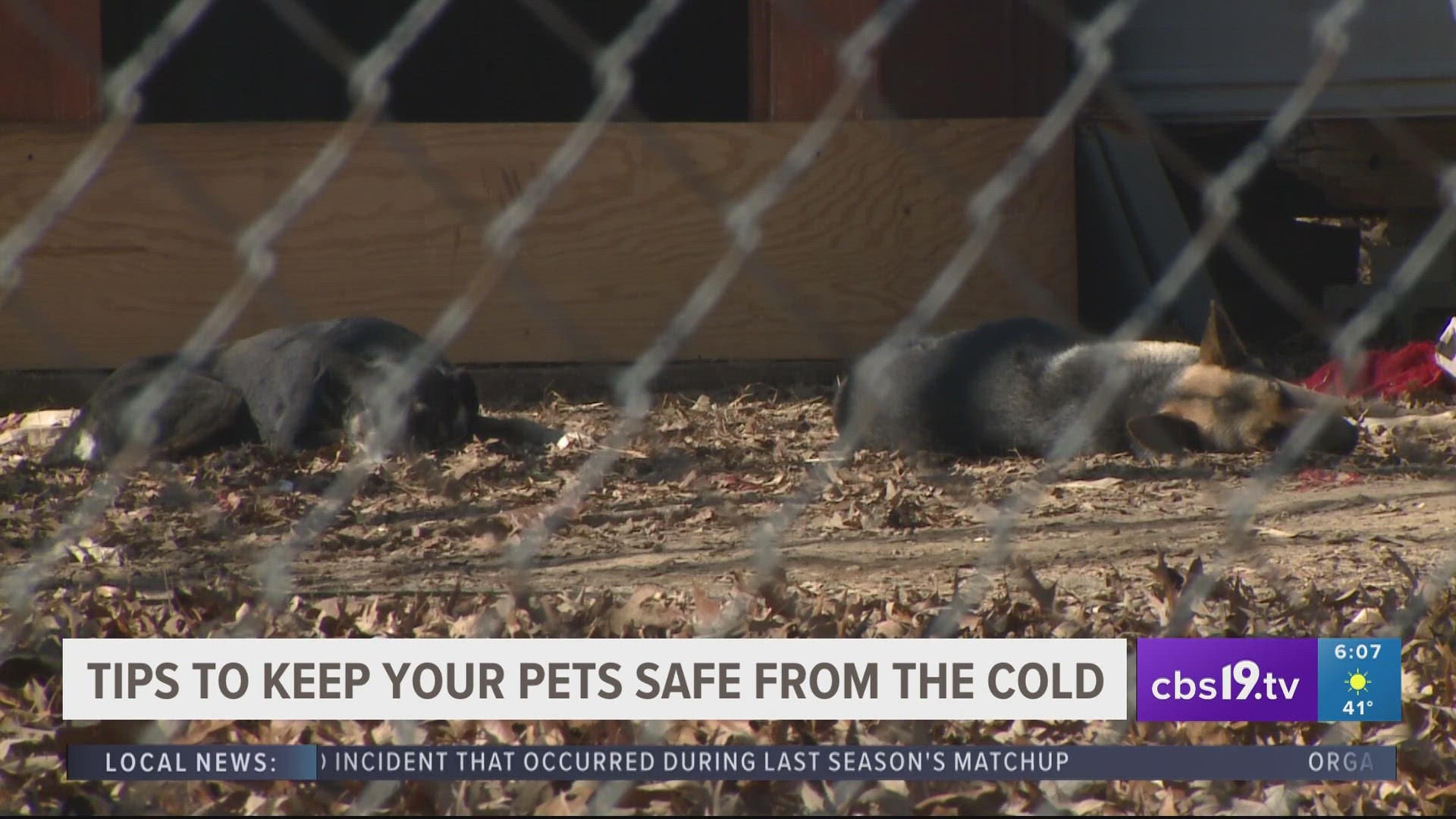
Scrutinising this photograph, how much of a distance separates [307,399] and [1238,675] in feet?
15.5

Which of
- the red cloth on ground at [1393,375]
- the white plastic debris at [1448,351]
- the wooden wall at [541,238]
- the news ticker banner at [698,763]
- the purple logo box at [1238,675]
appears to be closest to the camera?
the news ticker banner at [698,763]

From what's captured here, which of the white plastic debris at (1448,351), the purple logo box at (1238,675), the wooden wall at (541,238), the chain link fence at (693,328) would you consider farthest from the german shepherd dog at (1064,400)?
the purple logo box at (1238,675)

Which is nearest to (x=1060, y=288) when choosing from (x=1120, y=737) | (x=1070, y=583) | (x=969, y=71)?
(x=969, y=71)

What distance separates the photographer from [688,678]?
A: 86.5 inches

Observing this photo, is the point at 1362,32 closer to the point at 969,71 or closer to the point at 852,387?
the point at 969,71

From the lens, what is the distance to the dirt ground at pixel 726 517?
4.09 meters

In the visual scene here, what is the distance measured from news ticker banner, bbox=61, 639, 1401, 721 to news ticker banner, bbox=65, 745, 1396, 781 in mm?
Answer: 61

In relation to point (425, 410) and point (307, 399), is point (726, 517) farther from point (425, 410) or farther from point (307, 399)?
point (307, 399)

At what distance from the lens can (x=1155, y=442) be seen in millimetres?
5793

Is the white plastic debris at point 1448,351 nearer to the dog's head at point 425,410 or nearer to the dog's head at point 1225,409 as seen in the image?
the dog's head at point 1225,409

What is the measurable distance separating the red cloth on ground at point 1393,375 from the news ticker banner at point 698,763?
4.70m

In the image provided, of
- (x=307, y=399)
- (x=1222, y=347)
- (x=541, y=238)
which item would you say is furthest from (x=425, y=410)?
(x=1222, y=347)

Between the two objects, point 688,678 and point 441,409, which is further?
point 441,409

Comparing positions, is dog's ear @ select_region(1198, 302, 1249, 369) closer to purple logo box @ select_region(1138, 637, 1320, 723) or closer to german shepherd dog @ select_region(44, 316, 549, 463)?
german shepherd dog @ select_region(44, 316, 549, 463)
